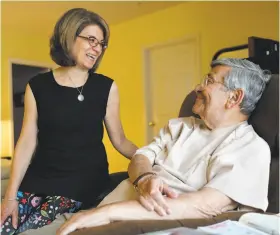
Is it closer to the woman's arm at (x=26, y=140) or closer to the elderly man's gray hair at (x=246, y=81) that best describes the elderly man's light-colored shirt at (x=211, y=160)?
the elderly man's gray hair at (x=246, y=81)

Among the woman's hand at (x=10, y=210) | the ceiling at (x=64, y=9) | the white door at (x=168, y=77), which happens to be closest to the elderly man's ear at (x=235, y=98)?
the woman's hand at (x=10, y=210)

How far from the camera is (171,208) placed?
1096 millimetres

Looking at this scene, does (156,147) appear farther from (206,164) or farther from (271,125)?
(271,125)

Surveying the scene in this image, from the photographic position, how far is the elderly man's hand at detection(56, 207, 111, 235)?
102 cm

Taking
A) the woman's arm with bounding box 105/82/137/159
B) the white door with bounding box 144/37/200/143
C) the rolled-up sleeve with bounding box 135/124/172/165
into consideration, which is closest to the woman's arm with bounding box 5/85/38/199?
the woman's arm with bounding box 105/82/137/159

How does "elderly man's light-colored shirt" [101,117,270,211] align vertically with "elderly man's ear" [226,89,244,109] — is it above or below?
below

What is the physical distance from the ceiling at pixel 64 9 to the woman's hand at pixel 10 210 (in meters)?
3.17

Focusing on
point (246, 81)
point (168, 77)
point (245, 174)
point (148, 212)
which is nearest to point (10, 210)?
point (148, 212)

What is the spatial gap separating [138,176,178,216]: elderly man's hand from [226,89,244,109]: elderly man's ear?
40 centimetres

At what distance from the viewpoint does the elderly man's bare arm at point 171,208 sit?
1.04 meters

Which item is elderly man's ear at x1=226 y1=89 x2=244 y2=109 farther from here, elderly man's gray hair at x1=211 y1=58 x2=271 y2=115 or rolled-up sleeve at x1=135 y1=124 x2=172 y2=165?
rolled-up sleeve at x1=135 y1=124 x2=172 y2=165

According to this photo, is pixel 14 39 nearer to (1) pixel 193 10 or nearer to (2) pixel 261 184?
(1) pixel 193 10

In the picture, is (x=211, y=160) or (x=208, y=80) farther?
(x=208, y=80)

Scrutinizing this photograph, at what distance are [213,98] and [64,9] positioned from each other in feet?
11.3
